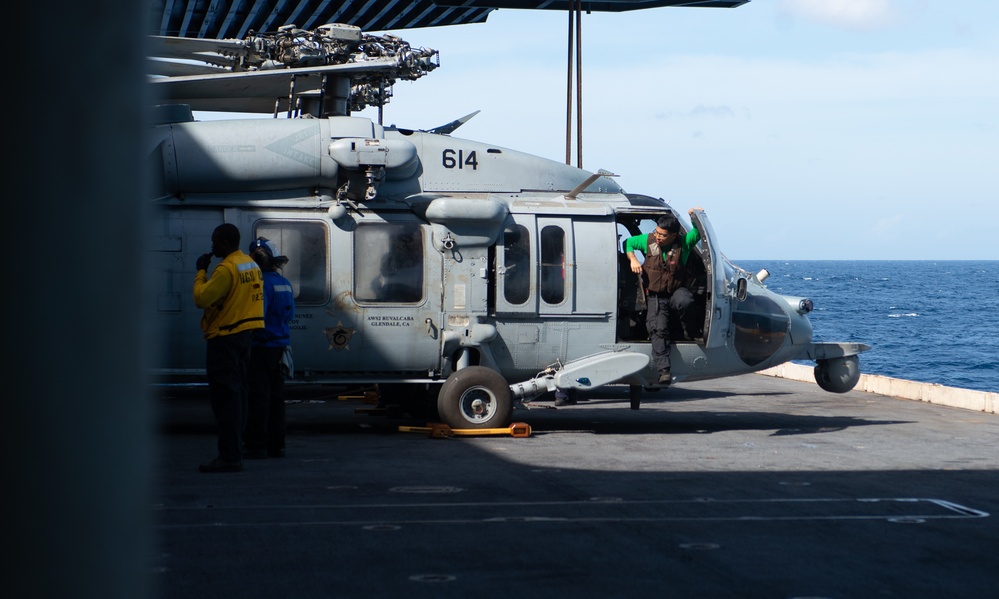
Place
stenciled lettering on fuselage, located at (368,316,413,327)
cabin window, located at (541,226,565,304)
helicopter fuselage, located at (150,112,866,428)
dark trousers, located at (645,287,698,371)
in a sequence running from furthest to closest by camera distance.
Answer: cabin window, located at (541,226,565,304) < dark trousers, located at (645,287,698,371) < stenciled lettering on fuselage, located at (368,316,413,327) < helicopter fuselage, located at (150,112,866,428)

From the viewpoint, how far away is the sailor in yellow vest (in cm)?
927

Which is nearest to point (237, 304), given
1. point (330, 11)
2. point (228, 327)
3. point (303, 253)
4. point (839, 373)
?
point (228, 327)

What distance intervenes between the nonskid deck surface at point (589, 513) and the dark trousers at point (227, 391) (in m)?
0.28

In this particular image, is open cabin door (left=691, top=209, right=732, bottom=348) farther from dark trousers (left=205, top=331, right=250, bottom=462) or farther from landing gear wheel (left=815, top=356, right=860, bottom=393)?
dark trousers (left=205, top=331, right=250, bottom=462)

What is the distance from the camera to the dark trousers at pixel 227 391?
9.27 m

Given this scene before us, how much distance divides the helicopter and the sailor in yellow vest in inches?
89.9

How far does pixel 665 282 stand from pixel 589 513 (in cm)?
502

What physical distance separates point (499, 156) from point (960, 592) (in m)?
8.05

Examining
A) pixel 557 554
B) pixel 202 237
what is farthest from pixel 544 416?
pixel 557 554

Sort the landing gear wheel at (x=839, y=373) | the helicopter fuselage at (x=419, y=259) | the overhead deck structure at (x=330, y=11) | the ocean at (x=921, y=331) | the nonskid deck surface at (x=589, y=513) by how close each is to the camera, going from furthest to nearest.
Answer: the ocean at (x=921, y=331) < the overhead deck structure at (x=330, y=11) < the landing gear wheel at (x=839, y=373) < the helicopter fuselage at (x=419, y=259) < the nonskid deck surface at (x=589, y=513)

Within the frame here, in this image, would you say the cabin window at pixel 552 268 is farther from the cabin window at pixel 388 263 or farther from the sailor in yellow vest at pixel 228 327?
the sailor in yellow vest at pixel 228 327

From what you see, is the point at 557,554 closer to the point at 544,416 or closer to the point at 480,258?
the point at 480,258

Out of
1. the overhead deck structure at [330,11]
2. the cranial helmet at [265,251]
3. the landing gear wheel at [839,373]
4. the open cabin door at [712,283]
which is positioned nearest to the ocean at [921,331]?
the overhead deck structure at [330,11]

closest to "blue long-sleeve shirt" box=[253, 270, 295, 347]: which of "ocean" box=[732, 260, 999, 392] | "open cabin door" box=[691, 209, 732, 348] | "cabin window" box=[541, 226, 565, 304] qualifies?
"cabin window" box=[541, 226, 565, 304]
